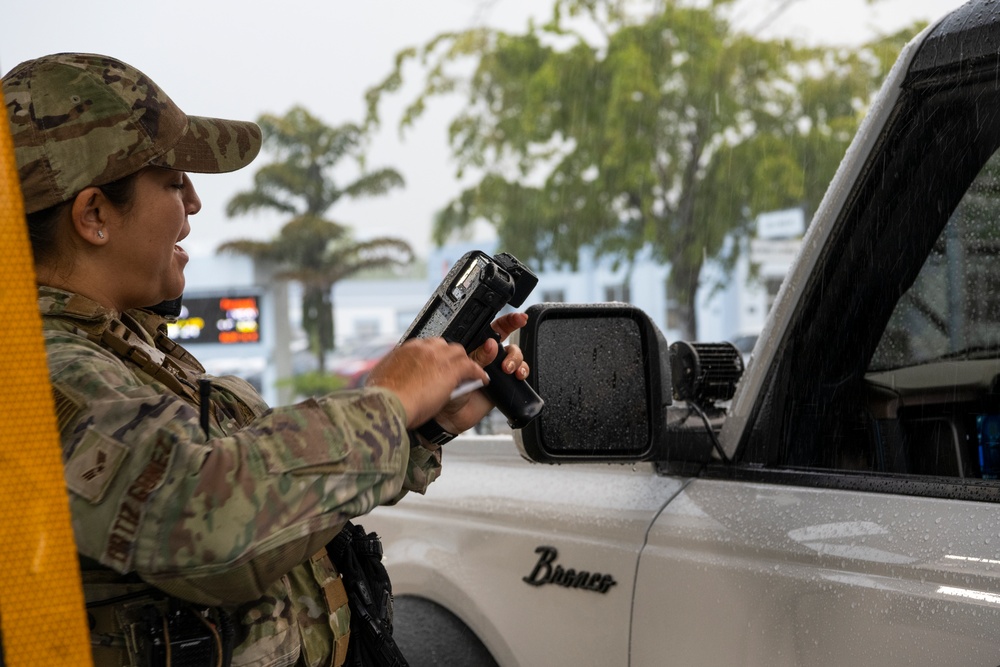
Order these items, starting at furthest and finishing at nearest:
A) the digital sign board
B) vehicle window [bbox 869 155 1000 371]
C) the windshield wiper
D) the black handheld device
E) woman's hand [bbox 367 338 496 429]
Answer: the digital sign board → the windshield wiper → vehicle window [bbox 869 155 1000 371] → the black handheld device → woman's hand [bbox 367 338 496 429]

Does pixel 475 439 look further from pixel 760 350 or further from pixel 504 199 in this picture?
pixel 504 199

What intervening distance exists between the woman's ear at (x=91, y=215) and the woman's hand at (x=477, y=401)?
52 centimetres

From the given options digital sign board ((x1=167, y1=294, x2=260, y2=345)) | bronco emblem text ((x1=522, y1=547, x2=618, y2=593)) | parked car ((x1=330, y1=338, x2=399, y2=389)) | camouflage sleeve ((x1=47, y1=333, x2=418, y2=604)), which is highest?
camouflage sleeve ((x1=47, y1=333, x2=418, y2=604))

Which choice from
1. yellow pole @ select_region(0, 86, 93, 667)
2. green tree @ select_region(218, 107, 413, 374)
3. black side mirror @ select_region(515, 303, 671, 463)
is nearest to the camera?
yellow pole @ select_region(0, 86, 93, 667)

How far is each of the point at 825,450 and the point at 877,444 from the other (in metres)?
0.09

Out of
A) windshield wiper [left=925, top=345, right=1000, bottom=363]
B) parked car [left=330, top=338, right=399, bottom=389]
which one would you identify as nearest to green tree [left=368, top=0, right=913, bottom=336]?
parked car [left=330, top=338, right=399, bottom=389]

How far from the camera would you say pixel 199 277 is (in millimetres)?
22312

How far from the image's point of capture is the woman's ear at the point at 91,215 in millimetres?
1335

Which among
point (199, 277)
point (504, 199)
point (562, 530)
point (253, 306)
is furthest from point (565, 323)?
point (199, 277)

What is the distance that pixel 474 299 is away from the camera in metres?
1.44

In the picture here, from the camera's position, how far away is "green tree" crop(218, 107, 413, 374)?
2214 cm

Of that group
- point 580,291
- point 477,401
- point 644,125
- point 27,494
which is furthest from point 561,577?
point 580,291

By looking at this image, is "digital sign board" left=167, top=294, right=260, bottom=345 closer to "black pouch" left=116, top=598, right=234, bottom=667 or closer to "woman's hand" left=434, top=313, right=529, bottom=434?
"woman's hand" left=434, top=313, right=529, bottom=434

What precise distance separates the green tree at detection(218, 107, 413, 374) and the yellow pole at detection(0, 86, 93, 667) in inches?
843
